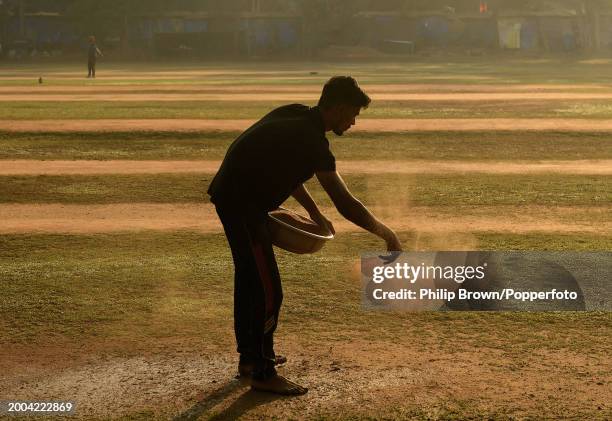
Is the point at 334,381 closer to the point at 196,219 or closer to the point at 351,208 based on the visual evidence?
the point at 351,208

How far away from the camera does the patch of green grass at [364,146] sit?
19109mm

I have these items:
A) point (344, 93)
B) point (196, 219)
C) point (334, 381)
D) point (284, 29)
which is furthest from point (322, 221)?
point (284, 29)

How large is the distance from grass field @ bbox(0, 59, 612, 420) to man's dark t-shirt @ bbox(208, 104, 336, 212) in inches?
51.2

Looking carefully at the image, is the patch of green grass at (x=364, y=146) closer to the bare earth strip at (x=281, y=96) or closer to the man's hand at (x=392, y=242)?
the bare earth strip at (x=281, y=96)

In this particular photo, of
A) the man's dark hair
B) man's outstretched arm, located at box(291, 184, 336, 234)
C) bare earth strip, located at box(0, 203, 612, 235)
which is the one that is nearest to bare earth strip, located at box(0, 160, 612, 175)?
bare earth strip, located at box(0, 203, 612, 235)

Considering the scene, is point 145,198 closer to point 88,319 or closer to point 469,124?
point 88,319

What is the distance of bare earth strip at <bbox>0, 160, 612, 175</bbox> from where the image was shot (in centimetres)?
1712

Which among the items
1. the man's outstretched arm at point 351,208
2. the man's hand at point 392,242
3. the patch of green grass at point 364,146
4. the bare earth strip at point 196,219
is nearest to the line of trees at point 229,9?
the patch of green grass at point 364,146

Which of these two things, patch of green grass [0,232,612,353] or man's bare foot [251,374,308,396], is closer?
man's bare foot [251,374,308,396]

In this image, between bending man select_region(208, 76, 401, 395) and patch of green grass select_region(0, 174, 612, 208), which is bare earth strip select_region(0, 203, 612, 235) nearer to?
patch of green grass select_region(0, 174, 612, 208)

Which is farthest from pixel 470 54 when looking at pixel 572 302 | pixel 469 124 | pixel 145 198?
pixel 572 302

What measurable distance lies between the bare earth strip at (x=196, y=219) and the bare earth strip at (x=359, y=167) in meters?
3.10

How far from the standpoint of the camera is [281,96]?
3244cm

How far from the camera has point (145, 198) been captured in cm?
1469
